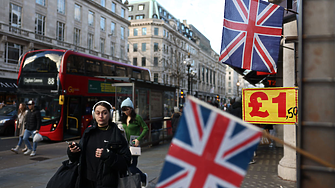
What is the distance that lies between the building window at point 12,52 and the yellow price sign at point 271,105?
26.5m

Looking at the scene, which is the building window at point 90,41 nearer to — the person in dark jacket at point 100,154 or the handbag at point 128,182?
the person in dark jacket at point 100,154

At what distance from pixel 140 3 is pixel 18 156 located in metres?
64.5

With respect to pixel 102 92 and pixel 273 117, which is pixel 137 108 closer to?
pixel 102 92

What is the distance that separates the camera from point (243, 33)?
5062 millimetres

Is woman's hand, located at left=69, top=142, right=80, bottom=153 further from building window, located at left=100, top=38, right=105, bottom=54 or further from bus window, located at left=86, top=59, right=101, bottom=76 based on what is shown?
building window, located at left=100, top=38, right=105, bottom=54

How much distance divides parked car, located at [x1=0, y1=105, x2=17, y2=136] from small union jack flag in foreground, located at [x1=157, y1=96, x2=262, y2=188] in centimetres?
1536

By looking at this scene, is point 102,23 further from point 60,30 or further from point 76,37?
point 60,30

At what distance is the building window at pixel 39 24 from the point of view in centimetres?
2981

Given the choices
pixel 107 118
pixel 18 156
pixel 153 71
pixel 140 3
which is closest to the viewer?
pixel 107 118

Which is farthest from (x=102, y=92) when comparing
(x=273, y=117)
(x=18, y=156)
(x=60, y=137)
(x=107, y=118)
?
(x=107, y=118)

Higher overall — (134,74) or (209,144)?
(134,74)

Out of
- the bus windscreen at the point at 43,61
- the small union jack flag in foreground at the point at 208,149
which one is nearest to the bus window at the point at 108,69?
the bus windscreen at the point at 43,61

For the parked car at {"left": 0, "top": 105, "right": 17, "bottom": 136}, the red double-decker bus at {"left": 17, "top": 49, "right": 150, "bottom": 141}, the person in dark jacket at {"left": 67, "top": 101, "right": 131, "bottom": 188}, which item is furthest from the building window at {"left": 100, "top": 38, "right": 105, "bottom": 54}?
the person in dark jacket at {"left": 67, "top": 101, "right": 131, "bottom": 188}

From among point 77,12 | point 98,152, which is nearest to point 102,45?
point 77,12
